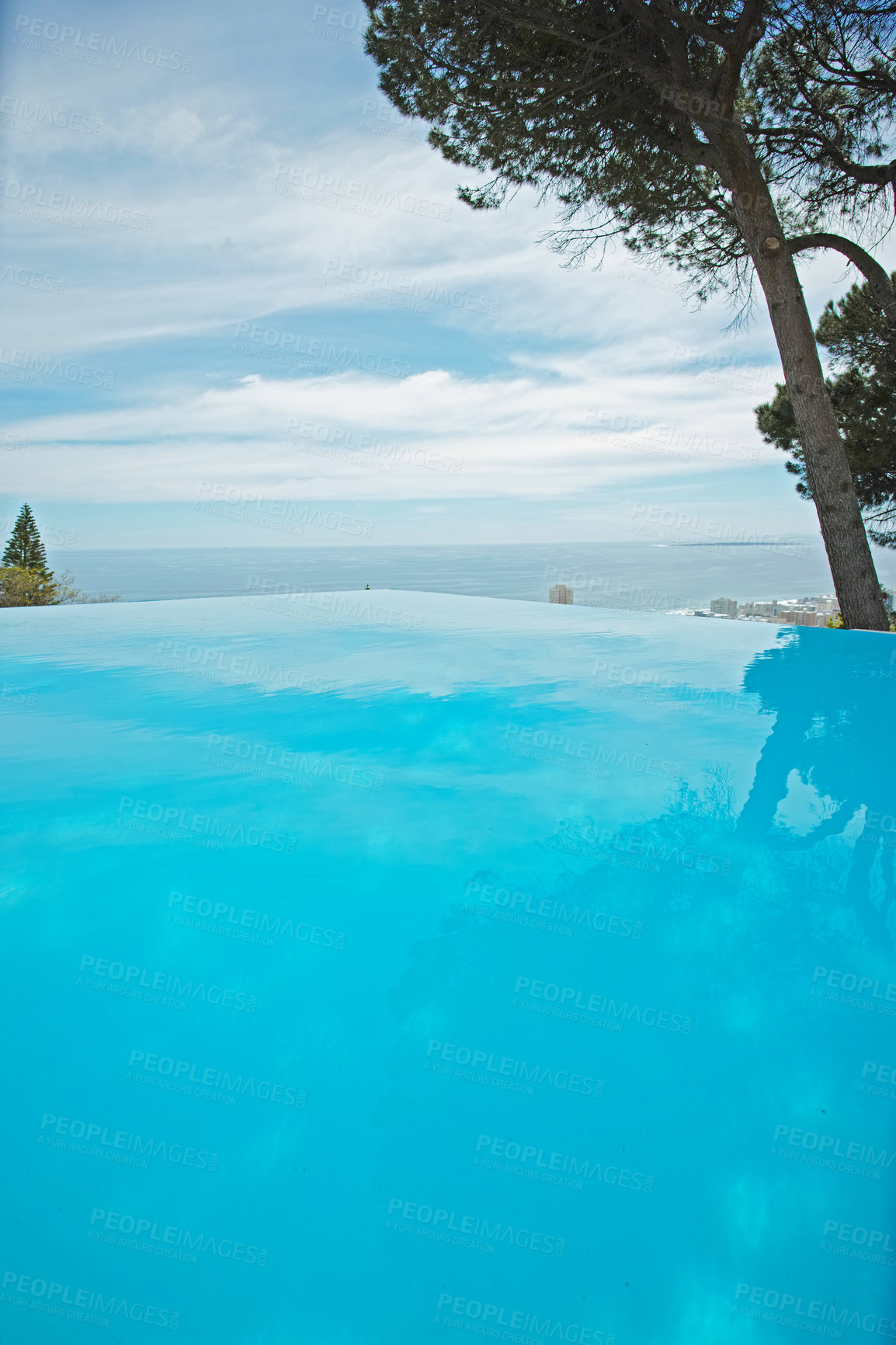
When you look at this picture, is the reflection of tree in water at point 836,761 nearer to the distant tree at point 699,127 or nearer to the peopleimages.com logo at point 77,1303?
the peopleimages.com logo at point 77,1303

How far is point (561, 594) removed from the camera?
10.7 m

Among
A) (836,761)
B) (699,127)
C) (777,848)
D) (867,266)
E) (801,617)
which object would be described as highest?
(699,127)

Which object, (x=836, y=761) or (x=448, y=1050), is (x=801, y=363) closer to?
(x=836, y=761)

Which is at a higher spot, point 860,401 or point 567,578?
point 860,401

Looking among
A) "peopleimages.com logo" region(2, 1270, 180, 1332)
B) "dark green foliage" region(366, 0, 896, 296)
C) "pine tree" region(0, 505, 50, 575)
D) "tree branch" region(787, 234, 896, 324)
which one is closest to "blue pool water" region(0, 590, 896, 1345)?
"peopleimages.com logo" region(2, 1270, 180, 1332)

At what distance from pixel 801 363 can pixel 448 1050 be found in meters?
6.53

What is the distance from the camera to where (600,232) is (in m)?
7.85

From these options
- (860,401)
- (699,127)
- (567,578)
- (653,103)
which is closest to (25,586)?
(567,578)

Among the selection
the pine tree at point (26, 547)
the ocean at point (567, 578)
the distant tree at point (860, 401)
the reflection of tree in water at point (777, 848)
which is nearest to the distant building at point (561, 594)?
the ocean at point (567, 578)

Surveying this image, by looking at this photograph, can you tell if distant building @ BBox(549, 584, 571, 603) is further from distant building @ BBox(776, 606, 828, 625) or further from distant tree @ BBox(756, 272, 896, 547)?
distant tree @ BBox(756, 272, 896, 547)

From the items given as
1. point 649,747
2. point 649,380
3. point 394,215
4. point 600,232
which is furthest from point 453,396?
point 649,747

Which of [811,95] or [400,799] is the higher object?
[811,95]

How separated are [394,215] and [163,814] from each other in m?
10.1

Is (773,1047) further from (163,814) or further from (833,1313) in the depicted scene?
(163,814)
